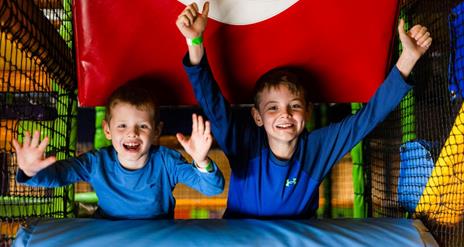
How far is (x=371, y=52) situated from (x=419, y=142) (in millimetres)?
262

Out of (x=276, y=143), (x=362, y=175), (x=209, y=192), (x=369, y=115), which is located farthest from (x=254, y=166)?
(x=362, y=175)

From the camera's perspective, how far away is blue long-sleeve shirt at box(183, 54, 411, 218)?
1.15 metres

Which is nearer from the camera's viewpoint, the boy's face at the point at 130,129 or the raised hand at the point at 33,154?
the raised hand at the point at 33,154

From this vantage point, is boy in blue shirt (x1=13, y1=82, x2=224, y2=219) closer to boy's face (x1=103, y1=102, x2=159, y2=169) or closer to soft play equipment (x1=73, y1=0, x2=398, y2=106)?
boy's face (x1=103, y1=102, x2=159, y2=169)

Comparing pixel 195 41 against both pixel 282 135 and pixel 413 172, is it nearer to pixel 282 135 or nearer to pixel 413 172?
A: pixel 282 135

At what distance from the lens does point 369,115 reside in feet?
3.80

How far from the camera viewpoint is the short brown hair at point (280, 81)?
114cm

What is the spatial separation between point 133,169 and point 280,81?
1.34 ft

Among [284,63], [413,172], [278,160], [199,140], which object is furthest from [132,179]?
[413,172]

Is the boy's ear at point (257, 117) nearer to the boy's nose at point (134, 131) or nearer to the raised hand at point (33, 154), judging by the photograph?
the boy's nose at point (134, 131)

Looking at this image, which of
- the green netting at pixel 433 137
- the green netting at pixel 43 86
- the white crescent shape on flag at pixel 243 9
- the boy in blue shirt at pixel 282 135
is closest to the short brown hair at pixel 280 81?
the boy in blue shirt at pixel 282 135

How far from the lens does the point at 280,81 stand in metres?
1.15

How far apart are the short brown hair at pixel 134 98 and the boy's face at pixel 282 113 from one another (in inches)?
10.2

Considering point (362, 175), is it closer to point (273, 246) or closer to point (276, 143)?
point (276, 143)
